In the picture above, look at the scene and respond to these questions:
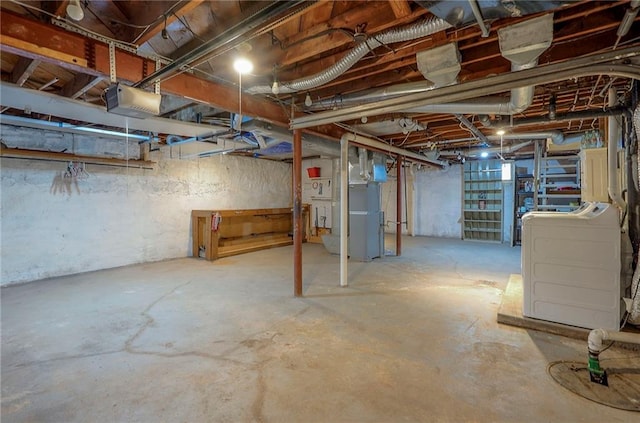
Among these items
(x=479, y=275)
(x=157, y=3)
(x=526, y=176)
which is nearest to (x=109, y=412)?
(x=157, y=3)

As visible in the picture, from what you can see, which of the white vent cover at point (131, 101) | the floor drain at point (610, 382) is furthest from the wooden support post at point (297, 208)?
the floor drain at point (610, 382)

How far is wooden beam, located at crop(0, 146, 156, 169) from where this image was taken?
4.01 m

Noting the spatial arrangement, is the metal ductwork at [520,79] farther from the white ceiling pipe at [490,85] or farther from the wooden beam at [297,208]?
the wooden beam at [297,208]

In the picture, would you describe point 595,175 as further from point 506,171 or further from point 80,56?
point 506,171

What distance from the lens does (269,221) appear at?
7.54 m

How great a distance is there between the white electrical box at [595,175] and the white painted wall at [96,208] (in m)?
6.06

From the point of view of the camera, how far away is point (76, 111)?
122 inches

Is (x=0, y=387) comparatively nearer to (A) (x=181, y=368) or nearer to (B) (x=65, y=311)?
(A) (x=181, y=368)

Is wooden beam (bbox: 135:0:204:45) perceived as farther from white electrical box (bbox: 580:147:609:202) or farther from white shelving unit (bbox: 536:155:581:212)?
white shelving unit (bbox: 536:155:581:212)

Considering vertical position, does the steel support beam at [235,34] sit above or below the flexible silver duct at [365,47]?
below

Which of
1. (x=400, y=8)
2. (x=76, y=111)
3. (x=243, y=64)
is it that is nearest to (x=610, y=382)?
(x=400, y=8)

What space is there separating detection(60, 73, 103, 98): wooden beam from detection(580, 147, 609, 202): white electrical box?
4.34m

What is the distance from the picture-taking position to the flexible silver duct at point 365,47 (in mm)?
1723

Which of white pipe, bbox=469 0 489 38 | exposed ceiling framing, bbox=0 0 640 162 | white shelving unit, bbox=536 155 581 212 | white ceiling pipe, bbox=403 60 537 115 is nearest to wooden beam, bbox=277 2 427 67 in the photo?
exposed ceiling framing, bbox=0 0 640 162
